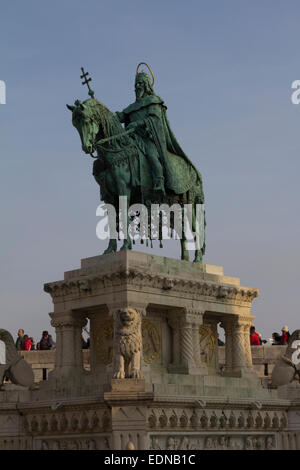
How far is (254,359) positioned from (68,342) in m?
8.71

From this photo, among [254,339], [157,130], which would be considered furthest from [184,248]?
[254,339]

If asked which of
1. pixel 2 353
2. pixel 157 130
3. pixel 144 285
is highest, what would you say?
pixel 157 130

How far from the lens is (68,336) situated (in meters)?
26.4

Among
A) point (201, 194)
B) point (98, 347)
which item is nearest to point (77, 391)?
point (98, 347)

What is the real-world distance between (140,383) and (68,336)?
12.8 feet

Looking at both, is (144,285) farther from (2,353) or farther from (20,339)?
(20,339)

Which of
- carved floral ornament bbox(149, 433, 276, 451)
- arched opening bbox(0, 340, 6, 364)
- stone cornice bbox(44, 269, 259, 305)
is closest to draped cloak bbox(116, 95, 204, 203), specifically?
→ stone cornice bbox(44, 269, 259, 305)

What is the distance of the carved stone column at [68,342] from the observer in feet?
85.8

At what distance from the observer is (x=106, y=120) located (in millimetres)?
26547

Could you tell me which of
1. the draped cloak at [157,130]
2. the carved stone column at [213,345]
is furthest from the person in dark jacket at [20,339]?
the draped cloak at [157,130]

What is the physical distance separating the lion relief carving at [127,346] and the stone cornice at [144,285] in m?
1.24

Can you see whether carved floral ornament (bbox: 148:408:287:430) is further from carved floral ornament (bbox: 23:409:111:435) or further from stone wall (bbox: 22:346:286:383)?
stone wall (bbox: 22:346:286:383)

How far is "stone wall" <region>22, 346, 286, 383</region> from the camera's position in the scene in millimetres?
32000

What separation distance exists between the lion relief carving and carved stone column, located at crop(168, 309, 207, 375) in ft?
7.99
